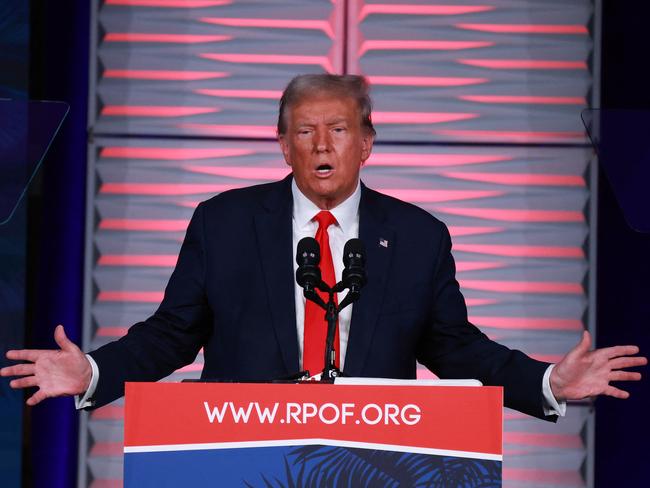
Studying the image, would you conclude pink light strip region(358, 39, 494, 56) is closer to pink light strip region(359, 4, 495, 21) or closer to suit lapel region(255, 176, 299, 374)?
pink light strip region(359, 4, 495, 21)

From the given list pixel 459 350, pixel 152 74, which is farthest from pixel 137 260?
pixel 459 350

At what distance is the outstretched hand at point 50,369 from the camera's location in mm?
2115

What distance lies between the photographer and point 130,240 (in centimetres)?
421

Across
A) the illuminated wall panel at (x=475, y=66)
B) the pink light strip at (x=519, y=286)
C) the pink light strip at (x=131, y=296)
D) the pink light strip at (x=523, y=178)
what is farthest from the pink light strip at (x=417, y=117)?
the pink light strip at (x=131, y=296)

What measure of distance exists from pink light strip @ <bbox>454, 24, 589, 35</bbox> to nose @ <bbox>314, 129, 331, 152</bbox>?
1770mm

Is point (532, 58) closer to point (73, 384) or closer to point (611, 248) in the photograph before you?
point (611, 248)

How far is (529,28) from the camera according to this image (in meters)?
4.25

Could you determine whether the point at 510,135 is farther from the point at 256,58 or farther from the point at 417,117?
the point at 256,58

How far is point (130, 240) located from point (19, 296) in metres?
0.52

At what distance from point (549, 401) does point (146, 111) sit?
2.47 m

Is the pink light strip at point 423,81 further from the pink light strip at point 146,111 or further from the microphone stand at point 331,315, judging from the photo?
the microphone stand at point 331,315

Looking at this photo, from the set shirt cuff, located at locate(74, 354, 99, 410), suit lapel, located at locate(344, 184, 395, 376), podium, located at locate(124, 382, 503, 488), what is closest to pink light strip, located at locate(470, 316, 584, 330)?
suit lapel, located at locate(344, 184, 395, 376)

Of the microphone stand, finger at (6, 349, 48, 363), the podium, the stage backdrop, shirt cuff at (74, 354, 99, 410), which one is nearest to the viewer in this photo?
the podium

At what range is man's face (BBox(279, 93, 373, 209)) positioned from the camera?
2705 millimetres
